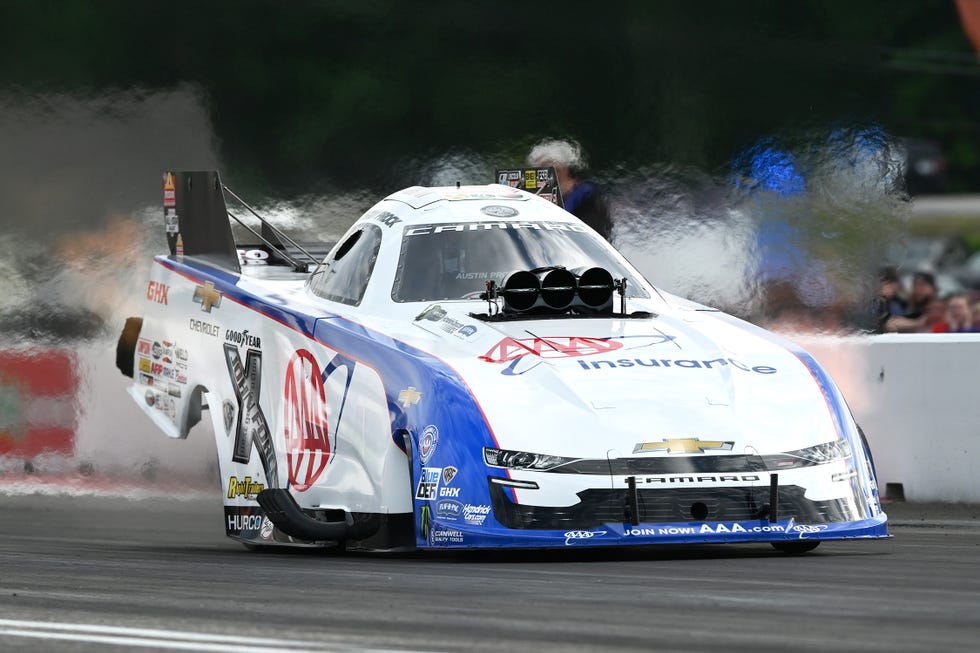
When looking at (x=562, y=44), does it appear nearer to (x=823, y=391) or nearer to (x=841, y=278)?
(x=841, y=278)

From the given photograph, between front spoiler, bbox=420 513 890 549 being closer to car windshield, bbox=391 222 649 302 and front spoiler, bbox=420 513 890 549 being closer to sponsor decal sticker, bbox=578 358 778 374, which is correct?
sponsor decal sticker, bbox=578 358 778 374

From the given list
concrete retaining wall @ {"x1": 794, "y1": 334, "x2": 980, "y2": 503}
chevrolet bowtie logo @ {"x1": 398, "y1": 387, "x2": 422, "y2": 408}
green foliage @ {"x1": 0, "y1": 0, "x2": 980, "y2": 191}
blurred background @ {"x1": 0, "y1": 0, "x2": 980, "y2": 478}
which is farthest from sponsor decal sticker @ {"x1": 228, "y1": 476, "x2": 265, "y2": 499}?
green foliage @ {"x1": 0, "y1": 0, "x2": 980, "y2": 191}

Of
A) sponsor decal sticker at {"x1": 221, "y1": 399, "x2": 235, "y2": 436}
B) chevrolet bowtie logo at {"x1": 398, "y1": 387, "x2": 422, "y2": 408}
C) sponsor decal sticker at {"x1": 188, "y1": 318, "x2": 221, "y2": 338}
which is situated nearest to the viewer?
chevrolet bowtie logo at {"x1": 398, "y1": 387, "x2": 422, "y2": 408}

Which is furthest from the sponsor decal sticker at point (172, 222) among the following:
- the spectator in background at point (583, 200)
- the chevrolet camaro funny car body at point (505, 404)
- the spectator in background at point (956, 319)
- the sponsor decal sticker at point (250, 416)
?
the spectator in background at point (956, 319)

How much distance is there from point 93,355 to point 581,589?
9.09 m

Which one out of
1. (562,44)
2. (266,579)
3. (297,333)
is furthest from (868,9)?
(266,579)

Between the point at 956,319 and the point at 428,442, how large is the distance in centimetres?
1013

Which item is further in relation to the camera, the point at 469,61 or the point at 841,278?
the point at 469,61

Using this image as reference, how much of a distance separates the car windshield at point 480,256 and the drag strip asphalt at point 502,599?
1360mm

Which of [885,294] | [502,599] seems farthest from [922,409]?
[502,599]

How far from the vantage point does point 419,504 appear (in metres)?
7.93

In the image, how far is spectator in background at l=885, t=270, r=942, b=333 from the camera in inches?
661

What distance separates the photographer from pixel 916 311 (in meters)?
17.0

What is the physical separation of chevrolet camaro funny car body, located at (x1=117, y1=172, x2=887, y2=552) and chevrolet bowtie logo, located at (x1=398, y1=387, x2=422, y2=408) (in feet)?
0.04
